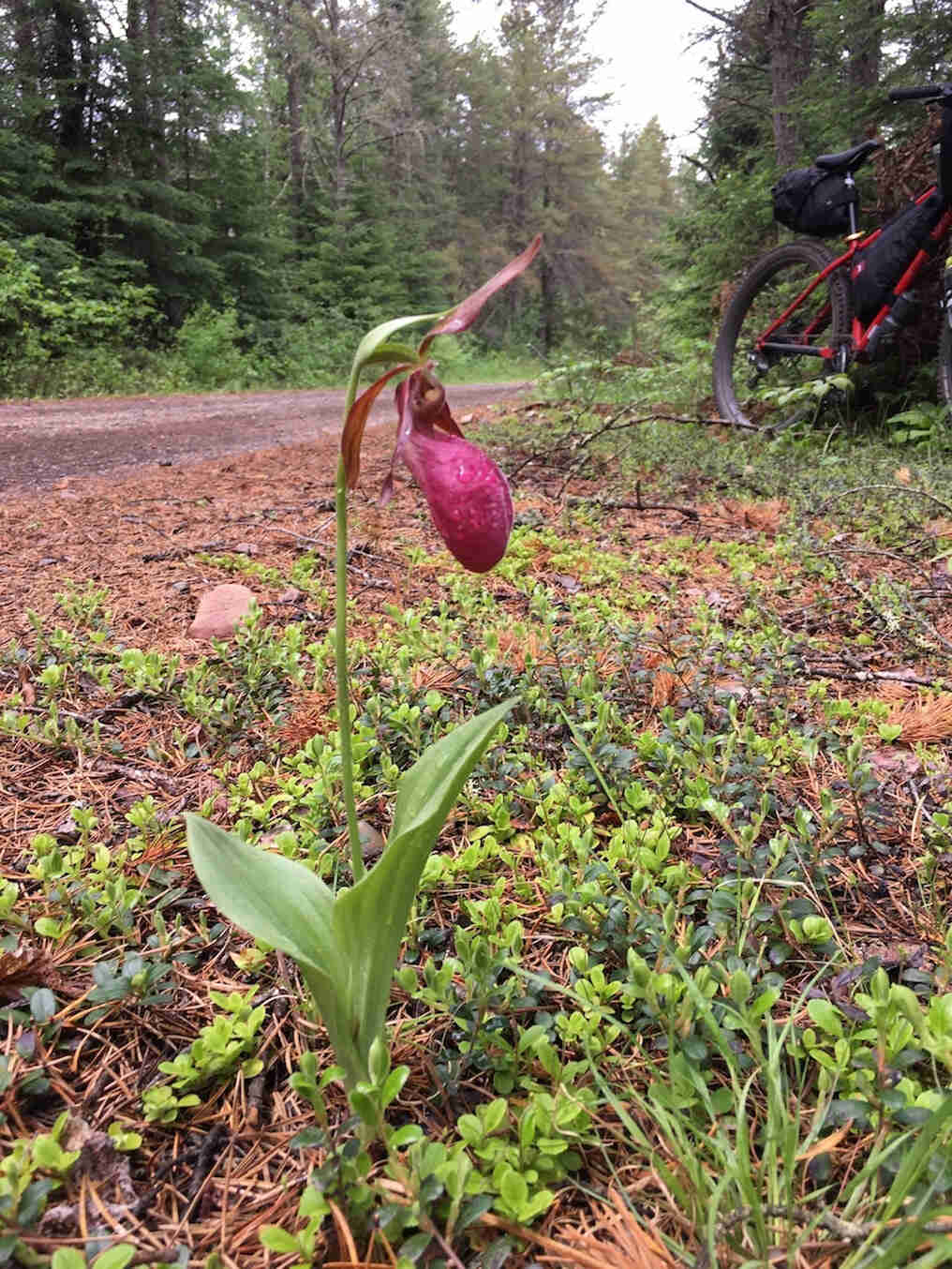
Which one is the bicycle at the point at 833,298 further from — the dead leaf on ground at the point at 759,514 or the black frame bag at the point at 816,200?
the dead leaf on ground at the point at 759,514

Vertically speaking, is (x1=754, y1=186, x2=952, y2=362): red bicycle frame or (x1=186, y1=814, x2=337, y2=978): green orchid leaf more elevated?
(x1=754, y1=186, x2=952, y2=362): red bicycle frame

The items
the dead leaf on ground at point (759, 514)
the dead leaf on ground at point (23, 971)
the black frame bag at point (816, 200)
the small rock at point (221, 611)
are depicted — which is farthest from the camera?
the black frame bag at point (816, 200)

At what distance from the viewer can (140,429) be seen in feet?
22.8

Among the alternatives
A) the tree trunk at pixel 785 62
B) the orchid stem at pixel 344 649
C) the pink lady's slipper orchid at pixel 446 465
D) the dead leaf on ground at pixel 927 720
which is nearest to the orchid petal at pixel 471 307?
the pink lady's slipper orchid at pixel 446 465

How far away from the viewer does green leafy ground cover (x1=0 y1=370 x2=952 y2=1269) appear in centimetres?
79

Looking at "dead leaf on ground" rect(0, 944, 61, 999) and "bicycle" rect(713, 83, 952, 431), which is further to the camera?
"bicycle" rect(713, 83, 952, 431)

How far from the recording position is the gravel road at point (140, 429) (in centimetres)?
516

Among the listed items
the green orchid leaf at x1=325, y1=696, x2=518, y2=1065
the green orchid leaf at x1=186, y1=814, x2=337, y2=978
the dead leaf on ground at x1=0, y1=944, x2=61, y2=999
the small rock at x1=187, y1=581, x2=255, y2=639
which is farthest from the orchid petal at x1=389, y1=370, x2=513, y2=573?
the small rock at x1=187, y1=581, x2=255, y2=639

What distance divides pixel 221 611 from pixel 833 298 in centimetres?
423

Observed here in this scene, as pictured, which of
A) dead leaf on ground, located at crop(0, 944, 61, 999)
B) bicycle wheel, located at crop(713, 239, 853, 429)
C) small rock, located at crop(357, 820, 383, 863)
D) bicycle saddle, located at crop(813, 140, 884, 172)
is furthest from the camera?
bicycle wheel, located at crop(713, 239, 853, 429)

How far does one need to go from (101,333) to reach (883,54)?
34.1 feet

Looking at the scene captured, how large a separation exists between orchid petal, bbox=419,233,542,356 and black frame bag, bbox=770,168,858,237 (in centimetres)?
472

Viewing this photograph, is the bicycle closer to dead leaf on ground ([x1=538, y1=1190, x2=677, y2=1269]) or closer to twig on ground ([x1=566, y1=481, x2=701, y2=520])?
twig on ground ([x1=566, y1=481, x2=701, y2=520])

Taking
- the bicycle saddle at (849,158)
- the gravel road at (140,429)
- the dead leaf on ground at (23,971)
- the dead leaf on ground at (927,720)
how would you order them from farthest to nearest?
the gravel road at (140,429), the bicycle saddle at (849,158), the dead leaf on ground at (927,720), the dead leaf on ground at (23,971)
